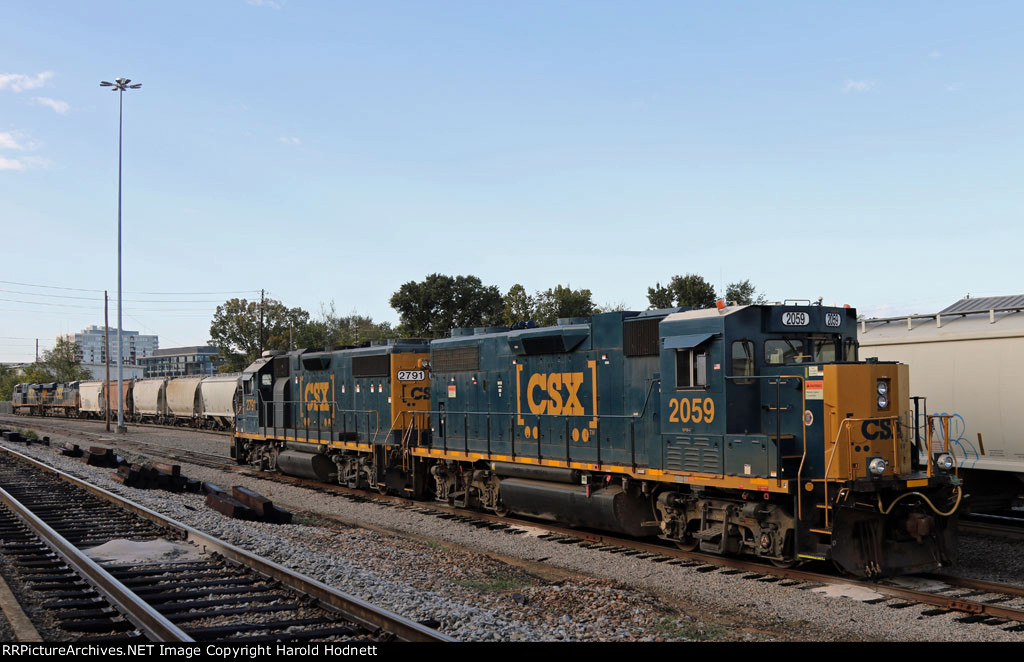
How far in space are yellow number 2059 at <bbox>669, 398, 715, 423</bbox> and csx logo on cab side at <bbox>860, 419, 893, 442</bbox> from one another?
175 cm

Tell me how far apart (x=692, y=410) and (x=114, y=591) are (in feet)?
22.4

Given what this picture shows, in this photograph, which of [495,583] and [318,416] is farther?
[318,416]

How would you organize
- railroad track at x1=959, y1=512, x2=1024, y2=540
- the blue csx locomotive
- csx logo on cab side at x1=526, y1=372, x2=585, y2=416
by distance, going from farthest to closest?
csx logo on cab side at x1=526, y1=372, x2=585, y2=416 → railroad track at x1=959, y1=512, x2=1024, y2=540 → the blue csx locomotive

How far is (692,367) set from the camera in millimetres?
10562

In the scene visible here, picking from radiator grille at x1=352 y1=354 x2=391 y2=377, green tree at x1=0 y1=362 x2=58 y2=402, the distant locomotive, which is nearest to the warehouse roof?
radiator grille at x1=352 y1=354 x2=391 y2=377

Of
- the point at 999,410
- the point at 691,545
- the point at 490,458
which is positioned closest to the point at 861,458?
the point at 691,545

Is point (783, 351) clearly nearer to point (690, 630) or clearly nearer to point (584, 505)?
point (584, 505)

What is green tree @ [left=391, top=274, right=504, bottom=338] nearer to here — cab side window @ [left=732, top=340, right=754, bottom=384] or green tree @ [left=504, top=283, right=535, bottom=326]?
green tree @ [left=504, top=283, right=535, bottom=326]

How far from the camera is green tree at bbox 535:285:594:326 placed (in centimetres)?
5722

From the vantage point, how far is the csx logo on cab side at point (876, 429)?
9391 mm

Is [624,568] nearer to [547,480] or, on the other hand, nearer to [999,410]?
[547,480]

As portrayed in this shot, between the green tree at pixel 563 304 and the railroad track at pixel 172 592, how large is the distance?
45.3 metres

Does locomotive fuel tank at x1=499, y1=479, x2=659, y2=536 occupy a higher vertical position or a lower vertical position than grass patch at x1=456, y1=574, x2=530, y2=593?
higher

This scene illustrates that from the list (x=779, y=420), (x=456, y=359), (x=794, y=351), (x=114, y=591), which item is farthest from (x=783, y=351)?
(x=114, y=591)
